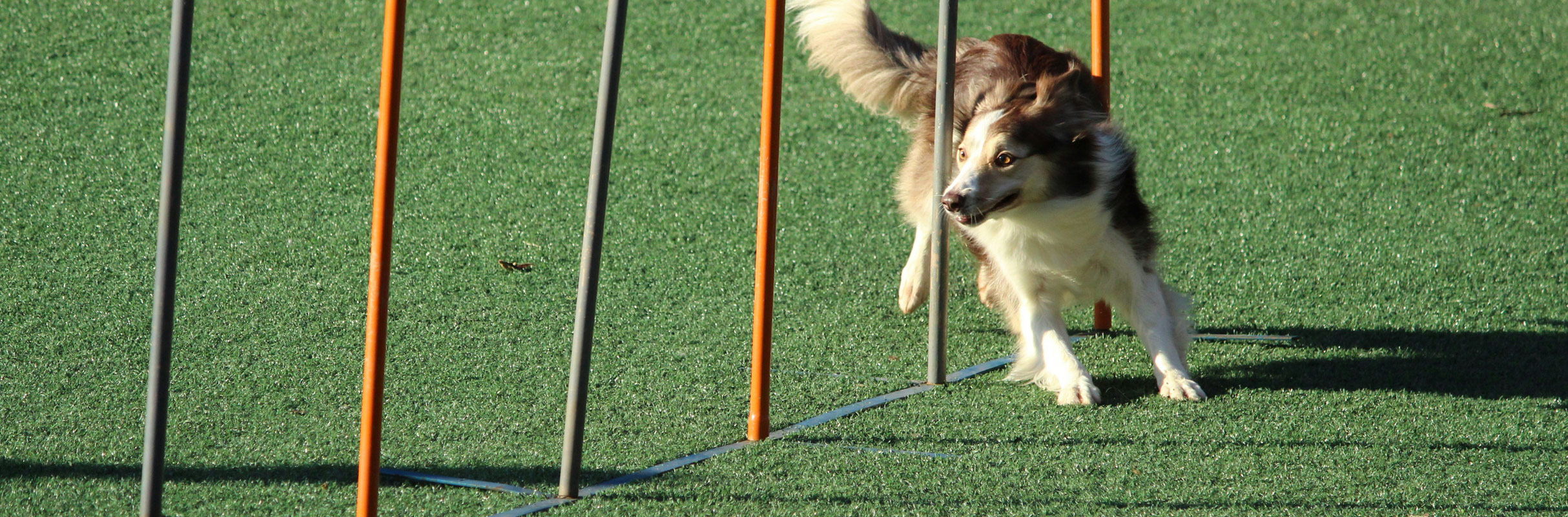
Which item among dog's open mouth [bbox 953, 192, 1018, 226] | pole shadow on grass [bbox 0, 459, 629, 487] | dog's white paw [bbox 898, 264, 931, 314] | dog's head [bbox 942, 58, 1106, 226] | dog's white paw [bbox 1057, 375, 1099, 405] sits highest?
dog's head [bbox 942, 58, 1106, 226]

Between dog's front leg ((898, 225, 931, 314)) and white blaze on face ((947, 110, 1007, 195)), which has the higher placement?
white blaze on face ((947, 110, 1007, 195))

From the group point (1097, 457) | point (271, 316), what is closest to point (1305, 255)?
point (1097, 457)

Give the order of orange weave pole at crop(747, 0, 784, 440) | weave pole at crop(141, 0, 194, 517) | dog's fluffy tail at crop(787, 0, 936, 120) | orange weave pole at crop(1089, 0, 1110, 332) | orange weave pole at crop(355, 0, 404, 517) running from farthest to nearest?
dog's fluffy tail at crop(787, 0, 936, 120), orange weave pole at crop(1089, 0, 1110, 332), orange weave pole at crop(747, 0, 784, 440), orange weave pole at crop(355, 0, 404, 517), weave pole at crop(141, 0, 194, 517)

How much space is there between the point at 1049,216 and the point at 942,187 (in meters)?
0.29

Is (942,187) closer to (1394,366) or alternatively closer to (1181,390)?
(1181,390)

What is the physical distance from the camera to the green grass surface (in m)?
2.83

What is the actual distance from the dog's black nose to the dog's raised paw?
799 millimetres

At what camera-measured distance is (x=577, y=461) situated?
258cm

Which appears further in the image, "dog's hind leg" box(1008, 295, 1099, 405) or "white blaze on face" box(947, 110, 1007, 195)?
"dog's hind leg" box(1008, 295, 1099, 405)

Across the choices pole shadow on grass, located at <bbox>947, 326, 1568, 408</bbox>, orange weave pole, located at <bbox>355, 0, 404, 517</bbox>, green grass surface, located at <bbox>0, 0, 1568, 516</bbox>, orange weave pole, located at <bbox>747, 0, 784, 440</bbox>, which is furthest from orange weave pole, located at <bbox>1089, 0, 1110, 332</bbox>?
orange weave pole, located at <bbox>355, 0, 404, 517</bbox>

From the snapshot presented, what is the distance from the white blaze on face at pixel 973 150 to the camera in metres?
3.21

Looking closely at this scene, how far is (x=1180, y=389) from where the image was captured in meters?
3.43

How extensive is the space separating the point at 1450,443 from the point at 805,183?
111 inches

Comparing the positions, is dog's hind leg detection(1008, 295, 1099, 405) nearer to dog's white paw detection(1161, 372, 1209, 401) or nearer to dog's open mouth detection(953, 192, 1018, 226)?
dog's white paw detection(1161, 372, 1209, 401)
